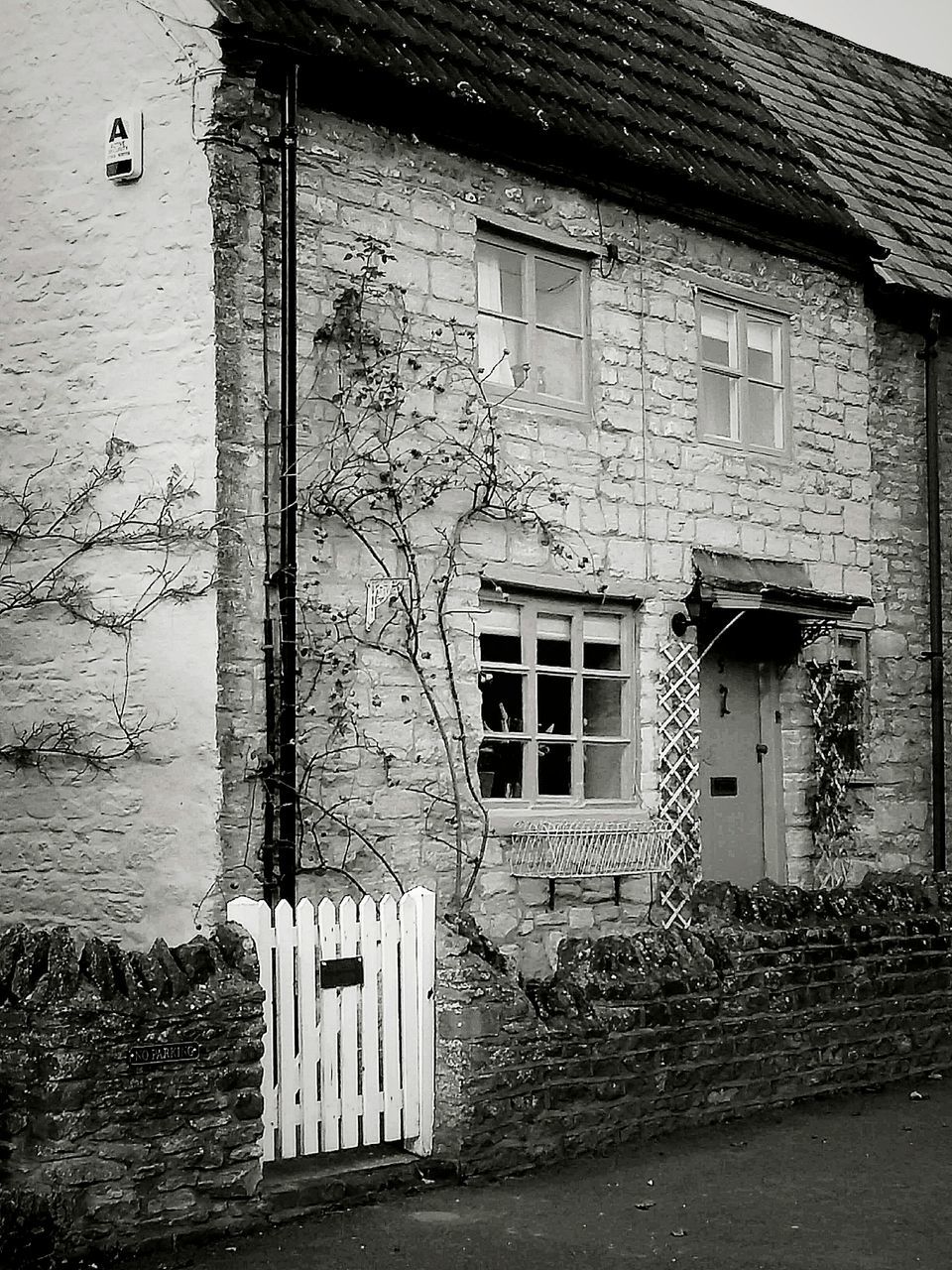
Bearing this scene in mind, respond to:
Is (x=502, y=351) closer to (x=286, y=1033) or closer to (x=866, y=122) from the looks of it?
(x=286, y=1033)

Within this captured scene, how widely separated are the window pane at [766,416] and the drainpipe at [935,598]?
1.88m

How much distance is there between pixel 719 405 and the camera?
12562mm

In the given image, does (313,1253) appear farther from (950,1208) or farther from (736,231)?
(736,231)

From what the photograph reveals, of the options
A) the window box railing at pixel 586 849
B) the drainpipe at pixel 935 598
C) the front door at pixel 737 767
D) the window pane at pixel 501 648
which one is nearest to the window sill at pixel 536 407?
the window pane at pixel 501 648


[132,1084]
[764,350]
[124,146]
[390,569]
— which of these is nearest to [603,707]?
[390,569]

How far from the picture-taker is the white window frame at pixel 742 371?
12.4 meters

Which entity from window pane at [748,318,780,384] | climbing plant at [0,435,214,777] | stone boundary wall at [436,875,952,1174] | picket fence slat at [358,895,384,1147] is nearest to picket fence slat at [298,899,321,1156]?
picket fence slat at [358,895,384,1147]

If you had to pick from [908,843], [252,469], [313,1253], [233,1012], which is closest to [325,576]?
[252,469]

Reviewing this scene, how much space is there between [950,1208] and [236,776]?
4.40m

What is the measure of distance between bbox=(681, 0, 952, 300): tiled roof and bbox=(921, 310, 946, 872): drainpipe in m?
0.69

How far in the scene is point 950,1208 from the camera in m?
6.75

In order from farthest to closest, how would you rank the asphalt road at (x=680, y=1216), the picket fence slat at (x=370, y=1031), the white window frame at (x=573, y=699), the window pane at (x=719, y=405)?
the window pane at (x=719, y=405)
the white window frame at (x=573, y=699)
the picket fence slat at (x=370, y=1031)
the asphalt road at (x=680, y=1216)

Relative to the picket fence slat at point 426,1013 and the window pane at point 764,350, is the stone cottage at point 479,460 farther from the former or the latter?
the picket fence slat at point 426,1013

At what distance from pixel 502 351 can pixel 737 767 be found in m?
3.67
